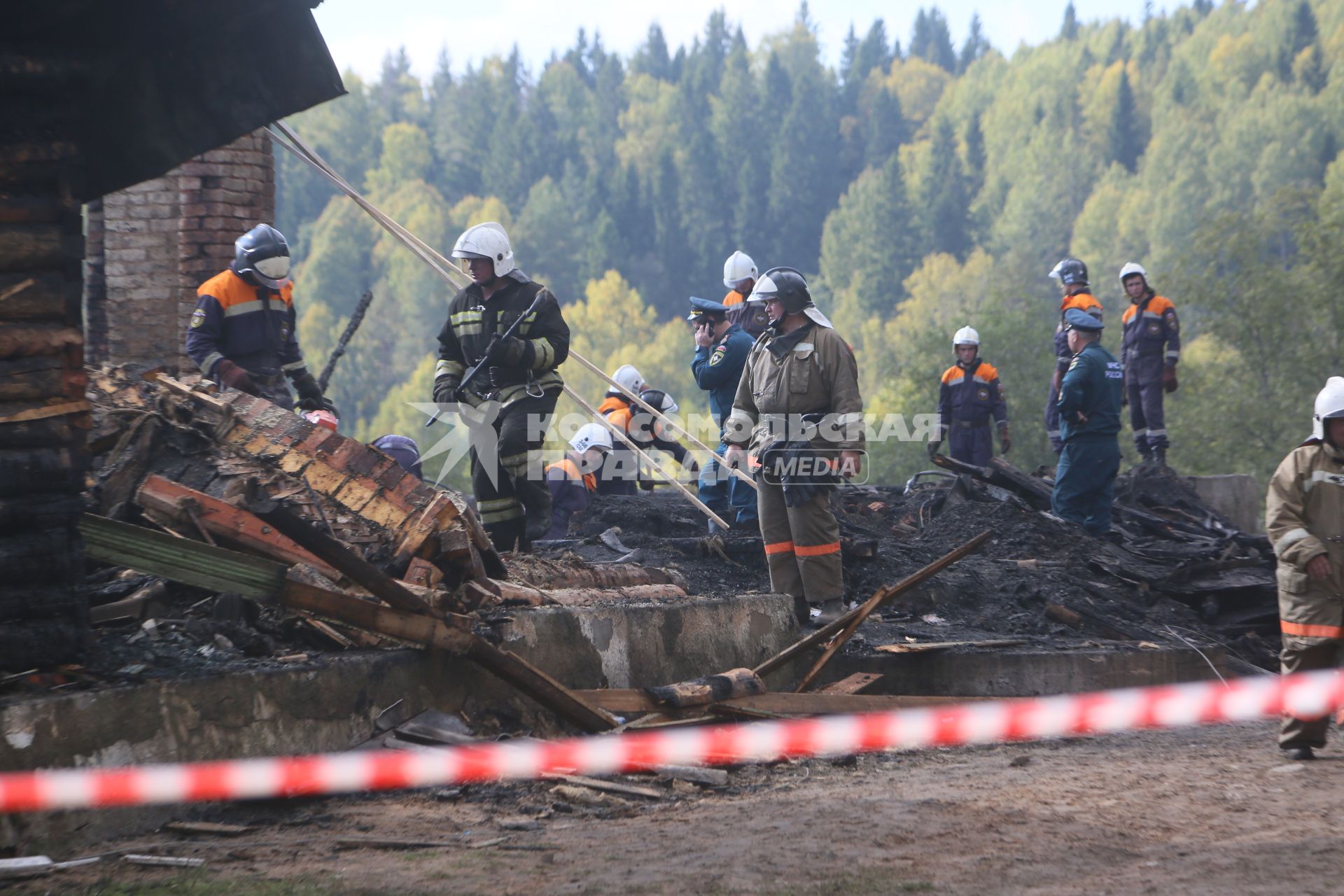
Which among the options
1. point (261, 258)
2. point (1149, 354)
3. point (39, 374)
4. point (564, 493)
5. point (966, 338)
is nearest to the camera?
point (39, 374)

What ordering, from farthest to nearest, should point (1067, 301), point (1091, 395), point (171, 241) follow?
point (1067, 301), point (1091, 395), point (171, 241)

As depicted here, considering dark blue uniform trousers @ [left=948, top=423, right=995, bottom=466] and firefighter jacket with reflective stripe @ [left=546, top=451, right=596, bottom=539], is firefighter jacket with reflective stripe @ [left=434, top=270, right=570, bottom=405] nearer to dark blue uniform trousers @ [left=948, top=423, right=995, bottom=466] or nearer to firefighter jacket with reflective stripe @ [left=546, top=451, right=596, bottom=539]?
firefighter jacket with reflective stripe @ [left=546, top=451, right=596, bottom=539]

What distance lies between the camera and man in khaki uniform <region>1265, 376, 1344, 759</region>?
5.78 meters

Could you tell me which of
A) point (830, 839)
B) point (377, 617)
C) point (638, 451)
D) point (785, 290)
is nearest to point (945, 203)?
point (638, 451)

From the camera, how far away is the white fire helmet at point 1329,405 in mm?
5789

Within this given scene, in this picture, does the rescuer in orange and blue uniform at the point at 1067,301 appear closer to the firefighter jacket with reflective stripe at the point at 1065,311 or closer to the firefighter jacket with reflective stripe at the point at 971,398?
the firefighter jacket with reflective stripe at the point at 1065,311

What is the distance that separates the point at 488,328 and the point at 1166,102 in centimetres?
9866

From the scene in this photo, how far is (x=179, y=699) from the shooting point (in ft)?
14.7

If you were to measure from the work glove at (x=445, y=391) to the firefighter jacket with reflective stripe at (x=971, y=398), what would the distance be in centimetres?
879

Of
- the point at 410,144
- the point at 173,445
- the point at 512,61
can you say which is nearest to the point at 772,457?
the point at 173,445

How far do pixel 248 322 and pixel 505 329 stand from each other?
1.82 meters

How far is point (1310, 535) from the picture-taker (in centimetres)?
583

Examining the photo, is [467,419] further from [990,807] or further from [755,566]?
[990,807]

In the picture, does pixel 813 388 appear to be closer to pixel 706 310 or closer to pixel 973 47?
pixel 706 310
